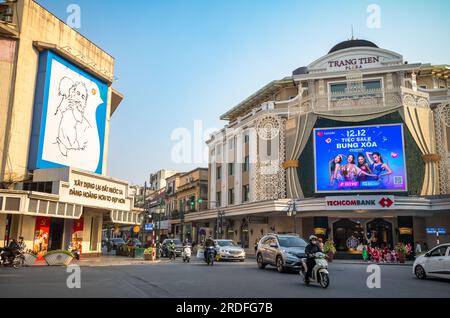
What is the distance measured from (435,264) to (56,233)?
72.5 feet

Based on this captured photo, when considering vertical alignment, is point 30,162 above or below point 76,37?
below

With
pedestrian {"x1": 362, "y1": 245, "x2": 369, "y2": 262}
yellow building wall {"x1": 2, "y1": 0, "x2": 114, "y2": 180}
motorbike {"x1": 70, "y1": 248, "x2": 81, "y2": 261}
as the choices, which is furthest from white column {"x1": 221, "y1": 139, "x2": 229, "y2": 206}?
yellow building wall {"x1": 2, "y1": 0, "x2": 114, "y2": 180}

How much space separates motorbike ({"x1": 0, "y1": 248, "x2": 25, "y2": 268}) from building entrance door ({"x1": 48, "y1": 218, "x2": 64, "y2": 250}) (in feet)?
20.5

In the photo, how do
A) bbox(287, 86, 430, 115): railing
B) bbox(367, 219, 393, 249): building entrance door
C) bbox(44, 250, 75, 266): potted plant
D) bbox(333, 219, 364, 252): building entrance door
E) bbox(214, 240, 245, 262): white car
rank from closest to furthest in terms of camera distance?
bbox(44, 250, 75, 266): potted plant, bbox(214, 240, 245, 262): white car, bbox(367, 219, 393, 249): building entrance door, bbox(333, 219, 364, 252): building entrance door, bbox(287, 86, 430, 115): railing

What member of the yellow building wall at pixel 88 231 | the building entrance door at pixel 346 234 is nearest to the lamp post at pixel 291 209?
the building entrance door at pixel 346 234

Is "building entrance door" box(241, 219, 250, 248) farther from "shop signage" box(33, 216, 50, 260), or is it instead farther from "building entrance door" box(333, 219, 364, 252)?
"shop signage" box(33, 216, 50, 260)

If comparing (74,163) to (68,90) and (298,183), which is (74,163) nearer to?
(68,90)

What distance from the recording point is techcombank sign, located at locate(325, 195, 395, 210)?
33.1 meters

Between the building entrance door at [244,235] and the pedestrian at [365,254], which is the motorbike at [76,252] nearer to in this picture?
the pedestrian at [365,254]

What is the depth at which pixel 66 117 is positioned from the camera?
2742 cm

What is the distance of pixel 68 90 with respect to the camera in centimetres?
2767
